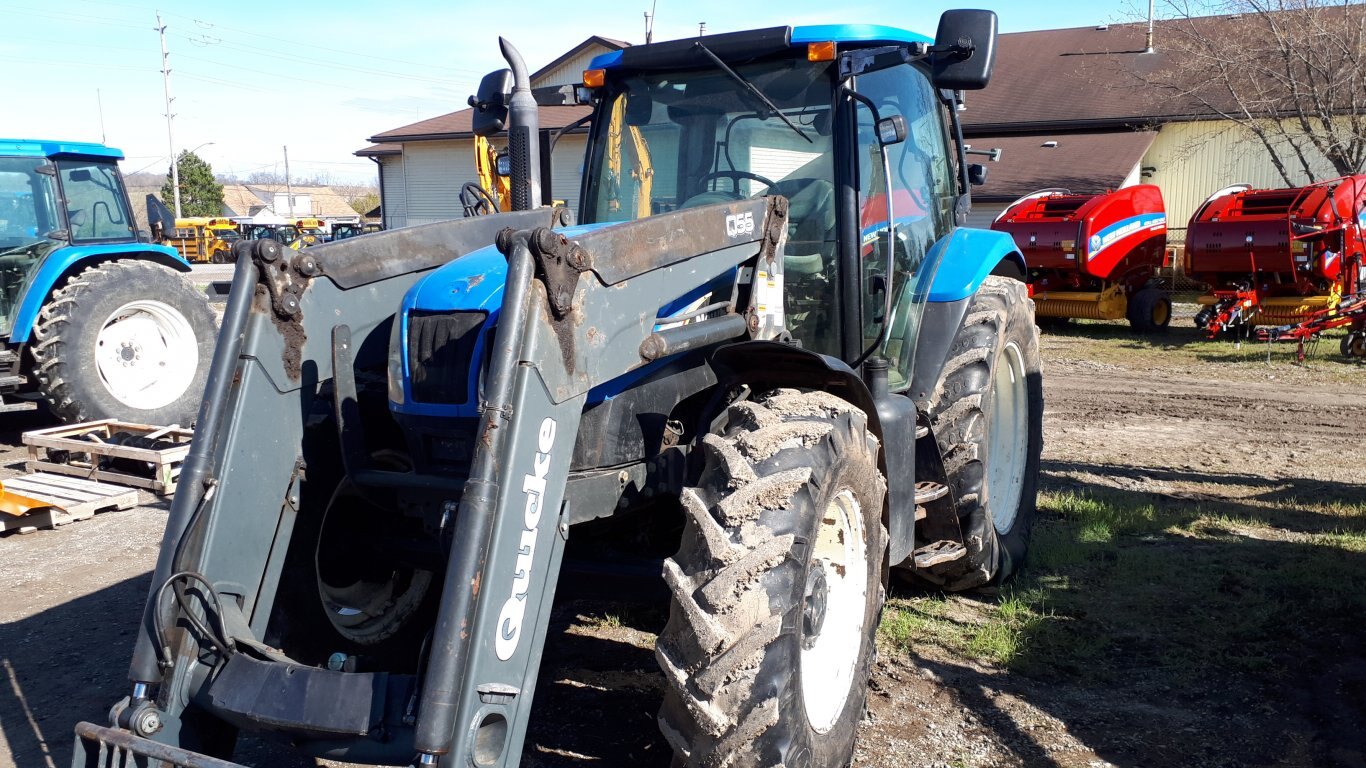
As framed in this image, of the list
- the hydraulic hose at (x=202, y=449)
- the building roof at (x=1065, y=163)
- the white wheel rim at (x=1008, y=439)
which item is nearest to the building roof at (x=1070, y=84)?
the building roof at (x=1065, y=163)

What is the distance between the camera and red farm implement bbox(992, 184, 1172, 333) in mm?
14492

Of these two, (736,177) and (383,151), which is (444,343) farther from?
(383,151)

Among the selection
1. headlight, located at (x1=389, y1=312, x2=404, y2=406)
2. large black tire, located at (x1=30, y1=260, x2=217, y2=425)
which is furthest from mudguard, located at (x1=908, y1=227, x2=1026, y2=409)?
large black tire, located at (x1=30, y1=260, x2=217, y2=425)

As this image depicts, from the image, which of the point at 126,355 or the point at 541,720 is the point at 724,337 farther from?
the point at 126,355

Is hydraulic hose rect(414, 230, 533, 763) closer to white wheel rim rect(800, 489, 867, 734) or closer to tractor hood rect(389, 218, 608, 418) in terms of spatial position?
tractor hood rect(389, 218, 608, 418)

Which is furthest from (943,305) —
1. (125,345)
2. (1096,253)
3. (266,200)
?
(266,200)

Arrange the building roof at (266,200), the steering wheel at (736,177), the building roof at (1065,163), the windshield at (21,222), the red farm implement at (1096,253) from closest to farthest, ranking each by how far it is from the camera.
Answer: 1. the steering wheel at (736,177)
2. the windshield at (21,222)
3. the red farm implement at (1096,253)
4. the building roof at (1065,163)
5. the building roof at (266,200)

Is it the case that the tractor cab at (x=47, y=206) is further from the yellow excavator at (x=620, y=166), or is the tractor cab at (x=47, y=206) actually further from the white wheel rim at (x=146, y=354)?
the yellow excavator at (x=620, y=166)

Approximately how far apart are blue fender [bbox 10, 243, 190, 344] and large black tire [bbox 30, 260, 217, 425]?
11cm

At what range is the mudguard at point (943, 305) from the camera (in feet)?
14.7

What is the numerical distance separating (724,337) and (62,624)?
12.2ft

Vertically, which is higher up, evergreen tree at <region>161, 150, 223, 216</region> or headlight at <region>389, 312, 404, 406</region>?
evergreen tree at <region>161, 150, 223, 216</region>

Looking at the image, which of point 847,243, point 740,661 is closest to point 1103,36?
point 847,243

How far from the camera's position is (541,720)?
13.1 ft
